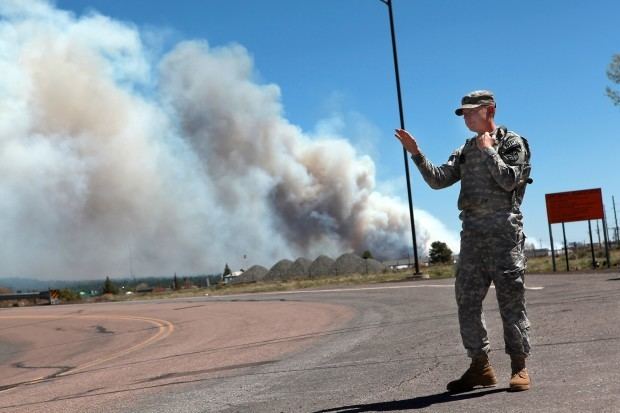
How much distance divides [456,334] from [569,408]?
15.2 feet

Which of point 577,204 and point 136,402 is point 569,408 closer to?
point 136,402

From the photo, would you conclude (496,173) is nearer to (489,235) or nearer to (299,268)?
(489,235)

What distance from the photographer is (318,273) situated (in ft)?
270

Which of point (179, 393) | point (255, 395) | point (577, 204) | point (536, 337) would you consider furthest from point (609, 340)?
point (577, 204)

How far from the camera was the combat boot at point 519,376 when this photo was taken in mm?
4777

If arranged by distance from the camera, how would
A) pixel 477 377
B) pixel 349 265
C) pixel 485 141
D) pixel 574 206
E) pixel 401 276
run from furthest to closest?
1. pixel 349 265
2. pixel 401 276
3. pixel 574 206
4. pixel 477 377
5. pixel 485 141

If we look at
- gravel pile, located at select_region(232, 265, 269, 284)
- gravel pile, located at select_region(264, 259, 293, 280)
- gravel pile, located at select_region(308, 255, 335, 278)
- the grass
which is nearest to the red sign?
the grass

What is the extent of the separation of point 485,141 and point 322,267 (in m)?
79.3

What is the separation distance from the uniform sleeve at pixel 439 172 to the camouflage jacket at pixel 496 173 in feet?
0.07

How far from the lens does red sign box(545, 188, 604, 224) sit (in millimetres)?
24203

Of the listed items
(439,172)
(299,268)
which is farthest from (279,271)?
(439,172)

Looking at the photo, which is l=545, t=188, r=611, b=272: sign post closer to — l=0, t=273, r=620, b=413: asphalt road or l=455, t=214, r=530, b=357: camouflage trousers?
l=0, t=273, r=620, b=413: asphalt road

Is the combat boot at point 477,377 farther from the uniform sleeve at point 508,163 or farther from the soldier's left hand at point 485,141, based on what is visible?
→ the soldier's left hand at point 485,141

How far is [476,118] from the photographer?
499cm
